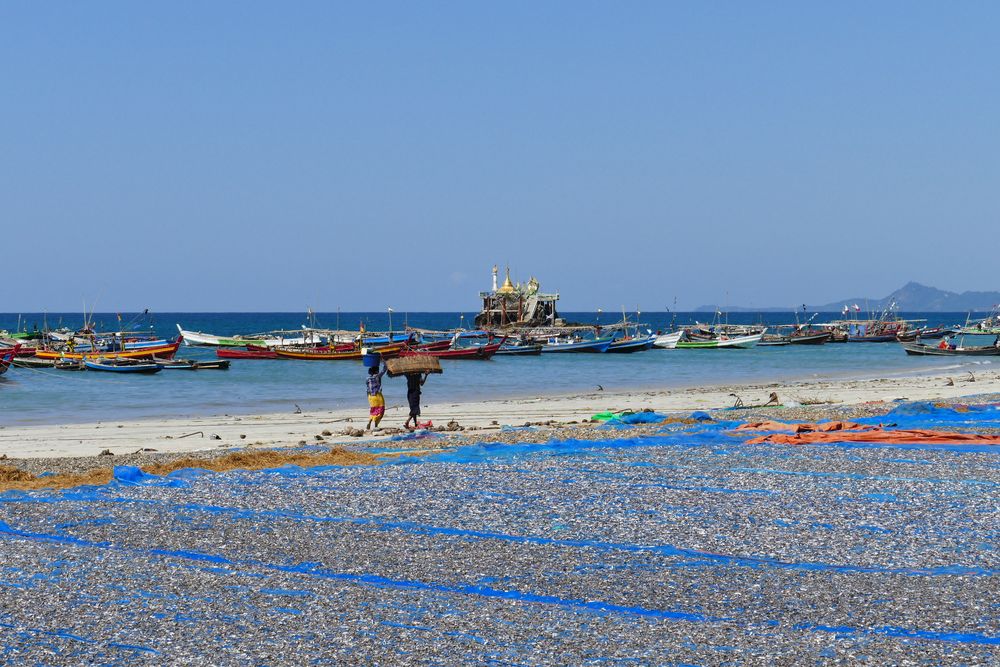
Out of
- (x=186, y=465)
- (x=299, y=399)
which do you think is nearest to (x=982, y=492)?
(x=186, y=465)

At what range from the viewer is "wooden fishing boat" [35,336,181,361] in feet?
156

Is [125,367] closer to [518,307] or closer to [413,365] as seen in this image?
[413,365]

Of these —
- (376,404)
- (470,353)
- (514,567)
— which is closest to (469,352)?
(470,353)

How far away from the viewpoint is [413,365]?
20516mm

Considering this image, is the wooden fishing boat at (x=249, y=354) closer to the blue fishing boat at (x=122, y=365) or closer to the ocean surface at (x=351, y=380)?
the ocean surface at (x=351, y=380)

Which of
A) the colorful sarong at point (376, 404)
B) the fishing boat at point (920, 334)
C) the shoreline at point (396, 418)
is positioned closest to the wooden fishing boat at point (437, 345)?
the shoreline at point (396, 418)

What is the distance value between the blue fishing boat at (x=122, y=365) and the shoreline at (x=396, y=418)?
17.1m

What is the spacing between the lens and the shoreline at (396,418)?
20172 millimetres

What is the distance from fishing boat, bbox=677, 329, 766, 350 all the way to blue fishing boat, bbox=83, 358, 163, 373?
38.8 m

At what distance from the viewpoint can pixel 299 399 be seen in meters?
35.5

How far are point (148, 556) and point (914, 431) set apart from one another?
12.1 meters

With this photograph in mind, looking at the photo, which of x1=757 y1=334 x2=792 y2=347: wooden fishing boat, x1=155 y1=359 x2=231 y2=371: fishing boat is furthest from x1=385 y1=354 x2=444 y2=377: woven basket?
x1=757 y1=334 x2=792 y2=347: wooden fishing boat

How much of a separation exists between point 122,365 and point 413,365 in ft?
93.0

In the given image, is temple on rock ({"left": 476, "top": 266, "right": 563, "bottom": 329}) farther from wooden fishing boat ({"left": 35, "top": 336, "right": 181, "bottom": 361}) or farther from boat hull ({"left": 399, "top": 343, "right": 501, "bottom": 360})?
wooden fishing boat ({"left": 35, "top": 336, "right": 181, "bottom": 361})
